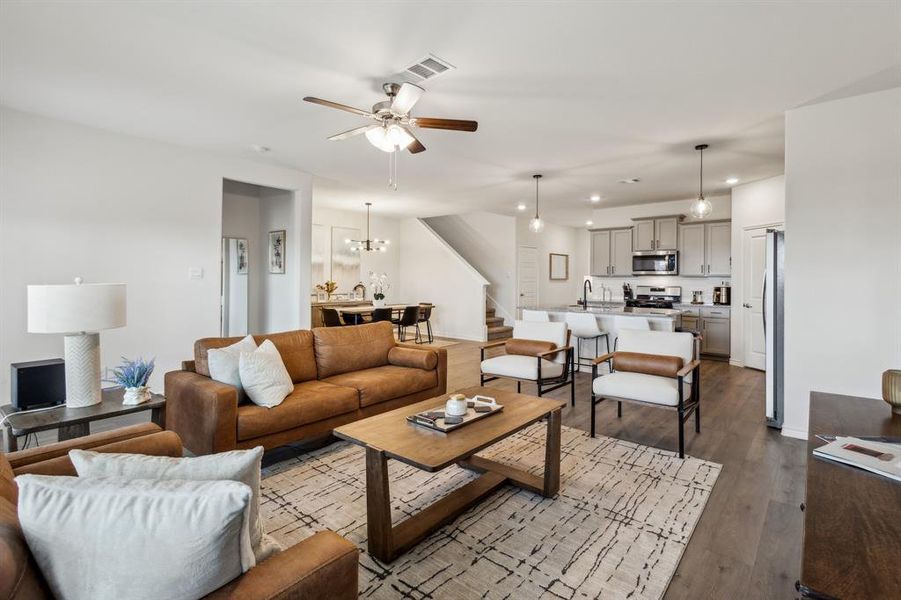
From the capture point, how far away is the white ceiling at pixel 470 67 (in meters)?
2.28

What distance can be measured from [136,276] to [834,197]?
6208 millimetres

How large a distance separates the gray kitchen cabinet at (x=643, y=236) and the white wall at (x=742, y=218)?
1366mm

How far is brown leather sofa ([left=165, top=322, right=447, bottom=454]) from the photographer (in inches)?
104

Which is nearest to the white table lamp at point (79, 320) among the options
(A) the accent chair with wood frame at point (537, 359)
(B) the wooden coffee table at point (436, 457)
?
(B) the wooden coffee table at point (436, 457)

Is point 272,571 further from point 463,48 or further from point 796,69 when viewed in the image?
point 796,69

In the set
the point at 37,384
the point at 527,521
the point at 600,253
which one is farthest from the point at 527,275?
the point at 37,384

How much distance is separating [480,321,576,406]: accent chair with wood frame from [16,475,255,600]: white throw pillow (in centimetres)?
327

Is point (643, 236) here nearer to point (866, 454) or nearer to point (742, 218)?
point (742, 218)

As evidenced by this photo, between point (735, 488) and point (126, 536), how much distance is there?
3015mm

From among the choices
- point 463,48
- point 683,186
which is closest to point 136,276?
point 463,48

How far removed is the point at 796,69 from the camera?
9.23ft

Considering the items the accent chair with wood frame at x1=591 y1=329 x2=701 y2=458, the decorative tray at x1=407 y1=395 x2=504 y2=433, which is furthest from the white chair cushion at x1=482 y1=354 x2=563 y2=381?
the decorative tray at x1=407 y1=395 x2=504 y2=433

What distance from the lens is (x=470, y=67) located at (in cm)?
281

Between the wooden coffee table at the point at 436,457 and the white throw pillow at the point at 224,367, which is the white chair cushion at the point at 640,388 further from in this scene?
the white throw pillow at the point at 224,367
